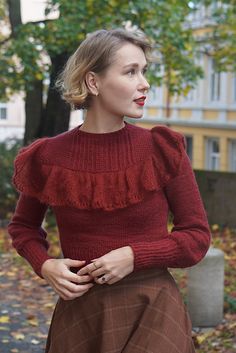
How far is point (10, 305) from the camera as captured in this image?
710 cm

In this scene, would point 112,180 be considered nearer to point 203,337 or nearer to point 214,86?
point 203,337

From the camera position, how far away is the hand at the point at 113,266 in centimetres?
199

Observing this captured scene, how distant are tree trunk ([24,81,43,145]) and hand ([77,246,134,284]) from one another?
39.3 ft

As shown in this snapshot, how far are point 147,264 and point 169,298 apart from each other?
164 mm

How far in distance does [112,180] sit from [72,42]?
9.16 metres

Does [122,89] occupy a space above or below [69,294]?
above

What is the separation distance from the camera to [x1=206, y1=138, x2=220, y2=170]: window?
1229 inches

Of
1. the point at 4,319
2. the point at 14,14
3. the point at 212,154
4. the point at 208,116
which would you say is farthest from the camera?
the point at 212,154

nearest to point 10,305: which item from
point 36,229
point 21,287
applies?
point 21,287

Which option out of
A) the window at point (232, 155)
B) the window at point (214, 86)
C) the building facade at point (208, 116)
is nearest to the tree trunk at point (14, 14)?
the building facade at point (208, 116)

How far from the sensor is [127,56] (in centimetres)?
213

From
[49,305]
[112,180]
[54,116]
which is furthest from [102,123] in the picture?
[54,116]

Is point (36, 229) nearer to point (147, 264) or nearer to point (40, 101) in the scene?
point (147, 264)

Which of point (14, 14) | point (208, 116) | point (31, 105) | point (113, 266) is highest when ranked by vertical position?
point (14, 14)
